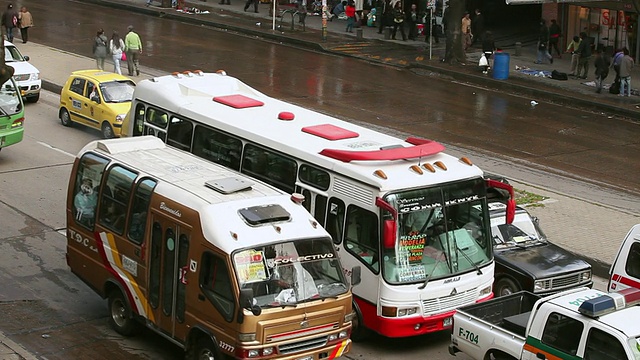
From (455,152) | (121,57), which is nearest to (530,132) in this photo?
(455,152)

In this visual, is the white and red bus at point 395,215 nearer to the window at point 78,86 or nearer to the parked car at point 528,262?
the parked car at point 528,262

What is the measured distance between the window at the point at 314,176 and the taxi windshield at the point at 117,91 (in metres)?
11.8

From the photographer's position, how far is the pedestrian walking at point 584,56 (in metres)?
34.5

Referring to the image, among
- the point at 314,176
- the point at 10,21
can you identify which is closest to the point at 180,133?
the point at 314,176

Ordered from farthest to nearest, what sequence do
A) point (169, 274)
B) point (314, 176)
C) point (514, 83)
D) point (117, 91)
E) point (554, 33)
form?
1. point (554, 33)
2. point (514, 83)
3. point (117, 91)
4. point (314, 176)
5. point (169, 274)

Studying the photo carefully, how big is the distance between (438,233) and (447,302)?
36.4 inches

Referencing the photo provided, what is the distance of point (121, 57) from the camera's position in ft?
Answer: 105

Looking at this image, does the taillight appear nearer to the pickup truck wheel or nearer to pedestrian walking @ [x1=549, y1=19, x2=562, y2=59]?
the pickup truck wheel

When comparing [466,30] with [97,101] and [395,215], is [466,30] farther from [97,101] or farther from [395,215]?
[395,215]

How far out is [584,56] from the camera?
1374 inches

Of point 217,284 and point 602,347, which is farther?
point 217,284

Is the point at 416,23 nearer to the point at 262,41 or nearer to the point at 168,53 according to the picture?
the point at 262,41

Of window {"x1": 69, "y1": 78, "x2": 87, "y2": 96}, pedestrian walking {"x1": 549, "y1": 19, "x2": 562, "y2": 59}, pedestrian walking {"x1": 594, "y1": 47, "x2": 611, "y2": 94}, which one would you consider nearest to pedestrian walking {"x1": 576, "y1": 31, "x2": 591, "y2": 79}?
pedestrian walking {"x1": 594, "y1": 47, "x2": 611, "y2": 94}

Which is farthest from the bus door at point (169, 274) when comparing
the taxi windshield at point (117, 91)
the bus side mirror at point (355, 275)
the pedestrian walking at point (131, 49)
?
the pedestrian walking at point (131, 49)
